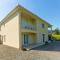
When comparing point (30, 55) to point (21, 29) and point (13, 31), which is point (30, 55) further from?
point (13, 31)

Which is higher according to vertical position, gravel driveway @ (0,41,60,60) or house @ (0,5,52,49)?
house @ (0,5,52,49)

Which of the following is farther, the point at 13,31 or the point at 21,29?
the point at 13,31

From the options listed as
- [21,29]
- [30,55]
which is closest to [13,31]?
[21,29]

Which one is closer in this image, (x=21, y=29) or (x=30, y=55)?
(x=30, y=55)

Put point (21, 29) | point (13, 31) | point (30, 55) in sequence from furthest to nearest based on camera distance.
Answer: point (13, 31), point (21, 29), point (30, 55)

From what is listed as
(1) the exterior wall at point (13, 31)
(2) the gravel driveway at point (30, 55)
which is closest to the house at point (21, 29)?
(1) the exterior wall at point (13, 31)

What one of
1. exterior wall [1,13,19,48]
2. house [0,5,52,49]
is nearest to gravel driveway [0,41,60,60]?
house [0,5,52,49]

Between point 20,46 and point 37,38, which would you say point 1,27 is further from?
point 20,46

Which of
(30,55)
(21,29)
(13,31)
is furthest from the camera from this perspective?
(13,31)

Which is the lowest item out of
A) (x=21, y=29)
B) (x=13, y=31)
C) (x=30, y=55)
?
(x=30, y=55)

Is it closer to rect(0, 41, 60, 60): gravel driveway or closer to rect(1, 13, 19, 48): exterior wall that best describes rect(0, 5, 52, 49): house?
rect(1, 13, 19, 48): exterior wall

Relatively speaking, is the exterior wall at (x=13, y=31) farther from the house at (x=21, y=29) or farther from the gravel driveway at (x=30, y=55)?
the gravel driveway at (x=30, y=55)

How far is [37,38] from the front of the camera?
87.3ft

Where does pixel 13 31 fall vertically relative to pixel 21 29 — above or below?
below
